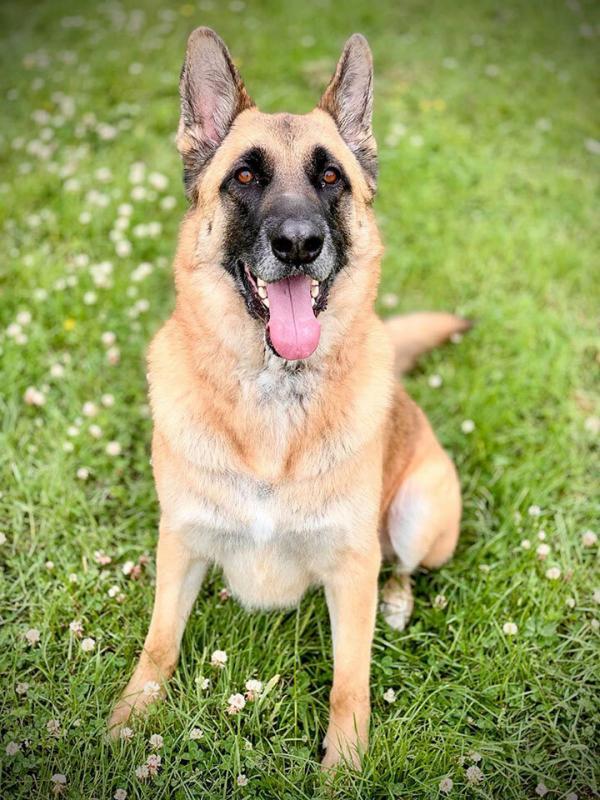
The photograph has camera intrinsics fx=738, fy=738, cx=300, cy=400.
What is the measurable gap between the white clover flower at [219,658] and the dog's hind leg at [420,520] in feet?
2.66

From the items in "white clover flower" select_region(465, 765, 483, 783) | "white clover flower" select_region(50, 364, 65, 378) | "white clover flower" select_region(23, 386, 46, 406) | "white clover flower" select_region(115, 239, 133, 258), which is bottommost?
"white clover flower" select_region(465, 765, 483, 783)

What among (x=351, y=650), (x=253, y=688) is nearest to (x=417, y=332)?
(x=351, y=650)

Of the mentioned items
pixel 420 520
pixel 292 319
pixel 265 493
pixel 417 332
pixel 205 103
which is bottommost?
pixel 420 520

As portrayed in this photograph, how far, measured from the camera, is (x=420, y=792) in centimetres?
263

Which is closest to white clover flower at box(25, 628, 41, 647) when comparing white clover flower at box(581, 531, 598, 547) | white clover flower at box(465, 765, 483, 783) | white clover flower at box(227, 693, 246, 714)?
white clover flower at box(227, 693, 246, 714)

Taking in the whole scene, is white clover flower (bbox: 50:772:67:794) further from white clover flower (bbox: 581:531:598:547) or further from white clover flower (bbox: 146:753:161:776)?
white clover flower (bbox: 581:531:598:547)

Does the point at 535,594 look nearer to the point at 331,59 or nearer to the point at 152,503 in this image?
the point at 152,503

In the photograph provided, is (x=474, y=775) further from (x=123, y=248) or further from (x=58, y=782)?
(x=123, y=248)

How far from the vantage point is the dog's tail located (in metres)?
4.16

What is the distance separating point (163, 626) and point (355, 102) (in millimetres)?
2212

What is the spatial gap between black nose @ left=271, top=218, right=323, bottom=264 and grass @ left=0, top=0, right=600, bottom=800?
1.57m

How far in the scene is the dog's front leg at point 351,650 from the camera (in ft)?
9.02

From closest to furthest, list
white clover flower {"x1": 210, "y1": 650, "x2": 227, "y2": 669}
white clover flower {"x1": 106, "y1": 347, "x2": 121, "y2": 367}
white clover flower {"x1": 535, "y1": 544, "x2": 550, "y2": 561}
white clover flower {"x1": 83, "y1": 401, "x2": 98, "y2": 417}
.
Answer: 1. white clover flower {"x1": 210, "y1": 650, "x2": 227, "y2": 669}
2. white clover flower {"x1": 535, "y1": 544, "x2": 550, "y2": 561}
3. white clover flower {"x1": 83, "y1": 401, "x2": 98, "y2": 417}
4. white clover flower {"x1": 106, "y1": 347, "x2": 121, "y2": 367}

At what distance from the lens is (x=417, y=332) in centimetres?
416
